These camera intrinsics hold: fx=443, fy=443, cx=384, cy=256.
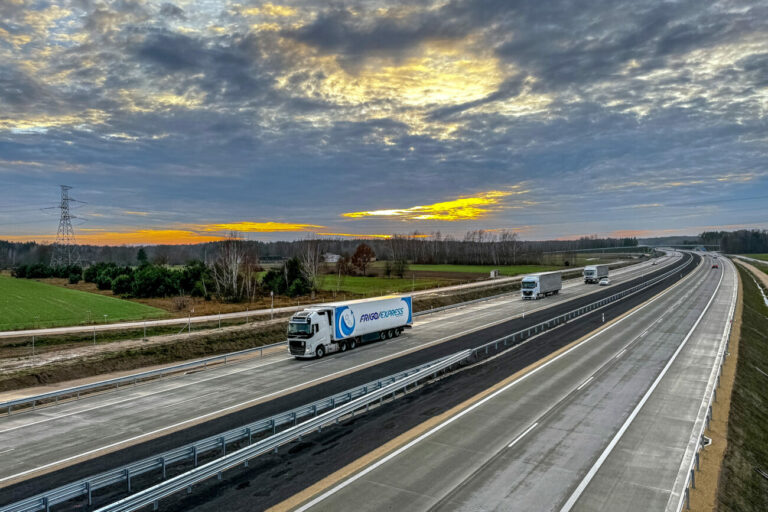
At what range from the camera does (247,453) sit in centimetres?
1548

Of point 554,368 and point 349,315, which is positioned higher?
point 349,315

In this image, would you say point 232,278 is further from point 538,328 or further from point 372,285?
point 538,328

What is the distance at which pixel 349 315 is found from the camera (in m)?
36.8

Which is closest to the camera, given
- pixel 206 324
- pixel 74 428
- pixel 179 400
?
pixel 74 428

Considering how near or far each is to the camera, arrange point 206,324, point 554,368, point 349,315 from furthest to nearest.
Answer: point 206,324
point 349,315
point 554,368

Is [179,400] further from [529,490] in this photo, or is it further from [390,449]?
[529,490]

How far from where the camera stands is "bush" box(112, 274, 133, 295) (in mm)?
81625

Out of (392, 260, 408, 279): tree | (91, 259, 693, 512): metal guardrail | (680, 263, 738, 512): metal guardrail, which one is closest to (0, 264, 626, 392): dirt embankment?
(91, 259, 693, 512): metal guardrail

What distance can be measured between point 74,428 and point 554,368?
26.9 meters

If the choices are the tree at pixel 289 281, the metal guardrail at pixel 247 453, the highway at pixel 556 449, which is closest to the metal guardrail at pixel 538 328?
the highway at pixel 556 449

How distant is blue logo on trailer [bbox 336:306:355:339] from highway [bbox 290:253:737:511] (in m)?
14.8

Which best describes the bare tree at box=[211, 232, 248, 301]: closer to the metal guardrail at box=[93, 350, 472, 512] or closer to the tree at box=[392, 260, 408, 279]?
the tree at box=[392, 260, 408, 279]

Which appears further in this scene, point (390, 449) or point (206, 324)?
point (206, 324)

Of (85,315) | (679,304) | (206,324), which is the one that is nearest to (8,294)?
(85,315)
